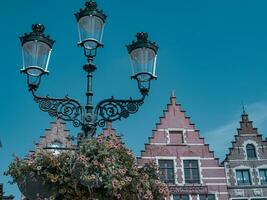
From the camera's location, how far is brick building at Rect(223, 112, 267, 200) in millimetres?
20578

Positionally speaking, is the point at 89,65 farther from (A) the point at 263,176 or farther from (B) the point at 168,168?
(A) the point at 263,176

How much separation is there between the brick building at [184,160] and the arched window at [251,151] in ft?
5.42

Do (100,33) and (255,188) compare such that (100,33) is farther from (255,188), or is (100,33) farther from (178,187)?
(255,188)

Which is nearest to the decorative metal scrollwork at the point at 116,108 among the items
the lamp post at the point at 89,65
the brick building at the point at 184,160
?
the lamp post at the point at 89,65

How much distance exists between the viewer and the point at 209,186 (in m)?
20.7

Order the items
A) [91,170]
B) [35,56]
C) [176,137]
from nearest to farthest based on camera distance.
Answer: [91,170] < [35,56] < [176,137]

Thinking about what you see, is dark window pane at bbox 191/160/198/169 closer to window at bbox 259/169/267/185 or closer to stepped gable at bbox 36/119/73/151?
window at bbox 259/169/267/185

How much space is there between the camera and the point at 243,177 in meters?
21.1

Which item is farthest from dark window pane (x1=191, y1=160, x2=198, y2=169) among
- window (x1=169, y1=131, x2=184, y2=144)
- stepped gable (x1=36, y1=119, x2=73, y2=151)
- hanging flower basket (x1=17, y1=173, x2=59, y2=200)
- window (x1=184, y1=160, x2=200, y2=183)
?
hanging flower basket (x1=17, y1=173, x2=59, y2=200)

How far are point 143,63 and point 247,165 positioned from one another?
1703cm

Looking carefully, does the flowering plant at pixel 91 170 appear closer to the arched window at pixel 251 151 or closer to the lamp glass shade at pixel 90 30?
the lamp glass shade at pixel 90 30

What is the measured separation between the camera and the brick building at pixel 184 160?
67.2ft

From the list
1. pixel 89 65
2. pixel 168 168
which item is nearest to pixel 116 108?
pixel 89 65

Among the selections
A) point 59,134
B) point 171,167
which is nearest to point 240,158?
point 171,167
